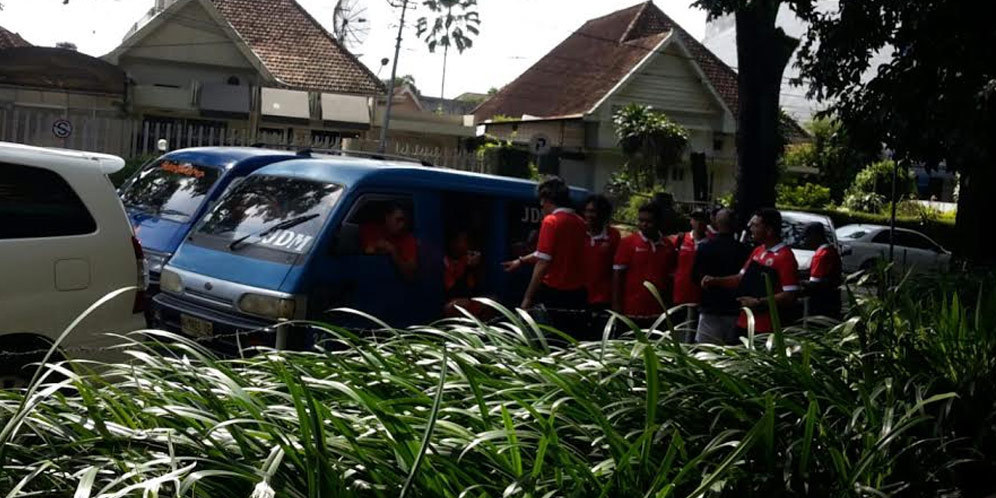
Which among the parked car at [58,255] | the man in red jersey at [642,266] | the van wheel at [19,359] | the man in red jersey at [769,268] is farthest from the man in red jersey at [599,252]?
the van wheel at [19,359]

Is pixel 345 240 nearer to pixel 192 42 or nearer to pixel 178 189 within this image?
pixel 178 189

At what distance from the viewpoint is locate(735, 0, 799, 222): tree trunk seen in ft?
57.5

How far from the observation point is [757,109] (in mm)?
17922

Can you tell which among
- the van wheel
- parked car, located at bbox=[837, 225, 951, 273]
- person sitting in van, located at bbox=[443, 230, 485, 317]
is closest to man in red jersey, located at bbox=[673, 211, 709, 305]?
person sitting in van, located at bbox=[443, 230, 485, 317]

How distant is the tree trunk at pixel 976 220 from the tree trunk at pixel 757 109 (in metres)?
3.52

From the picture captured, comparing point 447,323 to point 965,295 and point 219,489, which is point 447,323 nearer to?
point 219,489

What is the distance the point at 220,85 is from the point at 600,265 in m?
26.7

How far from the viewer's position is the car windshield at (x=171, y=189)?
1198 cm

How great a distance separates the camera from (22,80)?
2856cm

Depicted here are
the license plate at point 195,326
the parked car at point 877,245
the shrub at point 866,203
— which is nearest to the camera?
the license plate at point 195,326

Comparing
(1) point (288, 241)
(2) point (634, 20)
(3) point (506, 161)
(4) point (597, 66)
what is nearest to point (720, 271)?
(1) point (288, 241)

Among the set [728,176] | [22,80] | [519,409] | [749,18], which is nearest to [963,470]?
[519,409]

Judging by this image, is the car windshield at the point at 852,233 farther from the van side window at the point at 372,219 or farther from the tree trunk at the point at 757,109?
the van side window at the point at 372,219

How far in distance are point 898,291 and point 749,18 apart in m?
12.0
